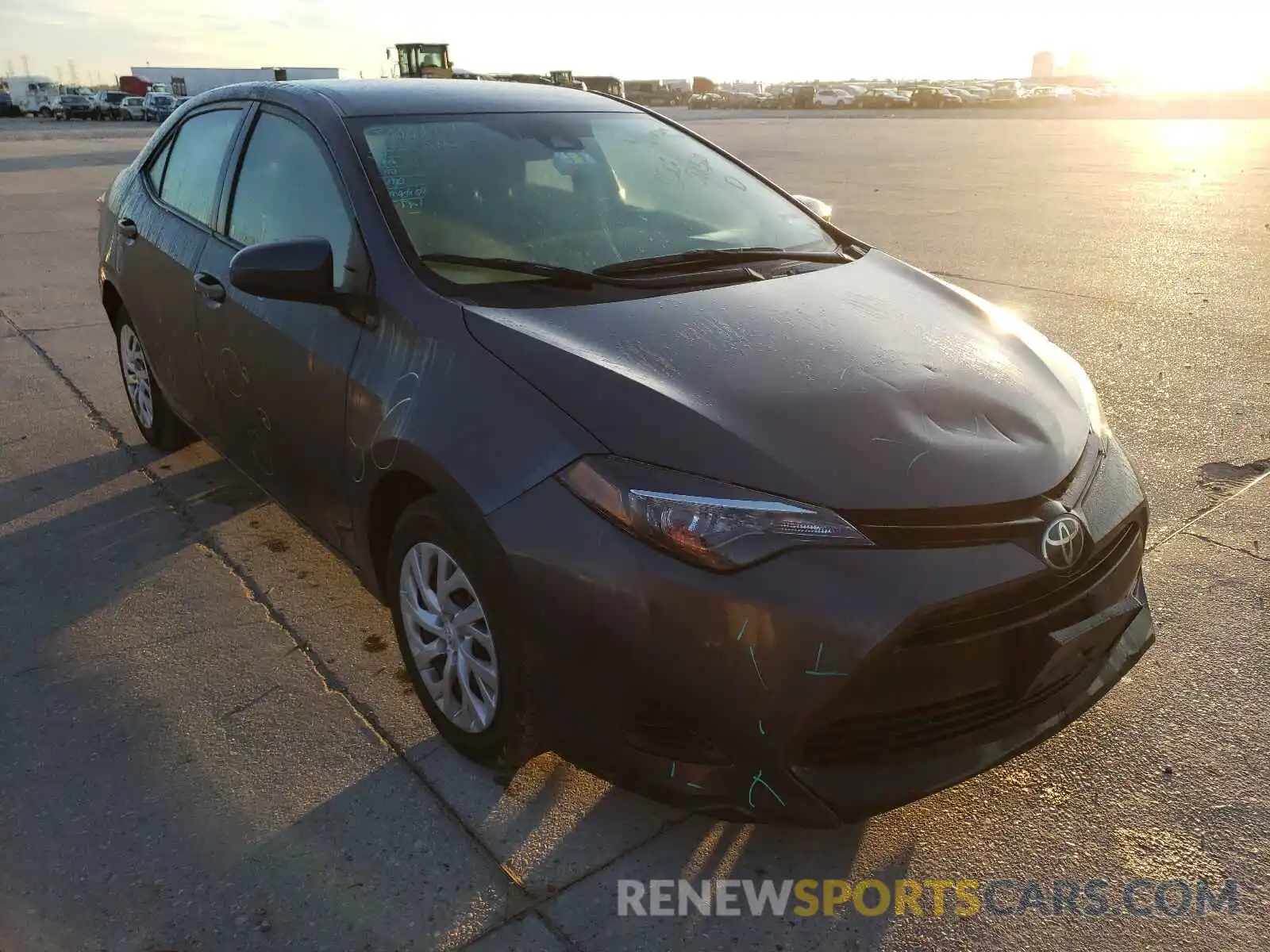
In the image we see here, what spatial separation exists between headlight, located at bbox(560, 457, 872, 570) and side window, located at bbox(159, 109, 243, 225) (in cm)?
246

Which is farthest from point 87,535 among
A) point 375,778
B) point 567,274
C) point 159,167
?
point 567,274

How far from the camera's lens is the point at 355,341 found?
2893mm

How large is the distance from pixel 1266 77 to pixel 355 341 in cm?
19402

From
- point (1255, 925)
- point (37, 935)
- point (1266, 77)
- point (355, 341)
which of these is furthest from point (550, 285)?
point (1266, 77)

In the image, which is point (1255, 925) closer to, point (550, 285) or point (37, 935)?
point (550, 285)

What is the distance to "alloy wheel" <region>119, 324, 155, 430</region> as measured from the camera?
478cm

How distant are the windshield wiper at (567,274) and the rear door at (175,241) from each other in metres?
1.41

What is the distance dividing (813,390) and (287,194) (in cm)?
193

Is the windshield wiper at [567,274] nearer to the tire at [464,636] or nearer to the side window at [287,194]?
the side window at [287,194]

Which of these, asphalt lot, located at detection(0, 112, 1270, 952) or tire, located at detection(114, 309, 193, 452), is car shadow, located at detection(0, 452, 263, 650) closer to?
asphalt lot, located at detection(0, 112, 1270, 952)

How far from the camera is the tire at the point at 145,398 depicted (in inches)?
187

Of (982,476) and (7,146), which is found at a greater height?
(982,476)

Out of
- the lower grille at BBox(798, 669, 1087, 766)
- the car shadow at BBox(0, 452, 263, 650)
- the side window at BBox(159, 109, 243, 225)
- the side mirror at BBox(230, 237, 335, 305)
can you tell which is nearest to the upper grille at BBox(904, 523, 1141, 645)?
the lower grille at BBox(798, 669, 1087, 766)

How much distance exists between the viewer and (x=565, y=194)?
133 inches
